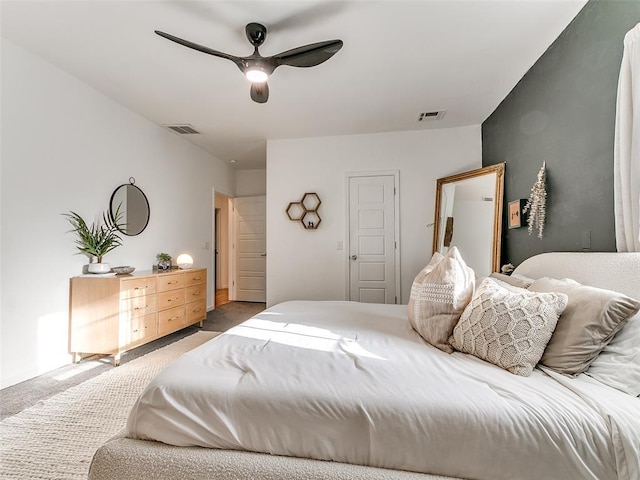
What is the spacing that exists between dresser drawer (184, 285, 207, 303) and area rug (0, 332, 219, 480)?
1.28 m

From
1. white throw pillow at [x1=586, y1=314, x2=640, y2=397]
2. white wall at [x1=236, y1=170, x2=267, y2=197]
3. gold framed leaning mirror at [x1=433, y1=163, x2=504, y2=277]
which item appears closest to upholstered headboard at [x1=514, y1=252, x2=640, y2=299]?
white throw pillow at [x1=586, y1=314, x2=640, y2=397]

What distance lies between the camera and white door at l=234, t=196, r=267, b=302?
19.6ft

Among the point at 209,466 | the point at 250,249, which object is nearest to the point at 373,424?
the point at 209,466

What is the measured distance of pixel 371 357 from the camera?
1.29m

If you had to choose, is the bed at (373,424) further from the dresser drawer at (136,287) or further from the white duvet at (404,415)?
the dresser drawer at (136,287)

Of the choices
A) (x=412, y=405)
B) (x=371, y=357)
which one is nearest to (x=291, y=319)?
(x=371, y=357)

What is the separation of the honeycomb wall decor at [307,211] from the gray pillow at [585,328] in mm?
3331

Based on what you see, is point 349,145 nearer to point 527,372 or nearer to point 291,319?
point 291,319

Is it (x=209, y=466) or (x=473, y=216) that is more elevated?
(x=473, y=216)

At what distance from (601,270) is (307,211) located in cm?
332

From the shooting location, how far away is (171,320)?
3.48 m

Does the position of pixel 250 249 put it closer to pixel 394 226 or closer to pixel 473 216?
pixel 394 226

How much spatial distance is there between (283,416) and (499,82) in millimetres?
3414

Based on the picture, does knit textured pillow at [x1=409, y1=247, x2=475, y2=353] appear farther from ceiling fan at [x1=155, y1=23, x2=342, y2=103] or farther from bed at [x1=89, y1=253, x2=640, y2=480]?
ceiling fan at [x1=155, y1=23, x2=342, y2=103]
